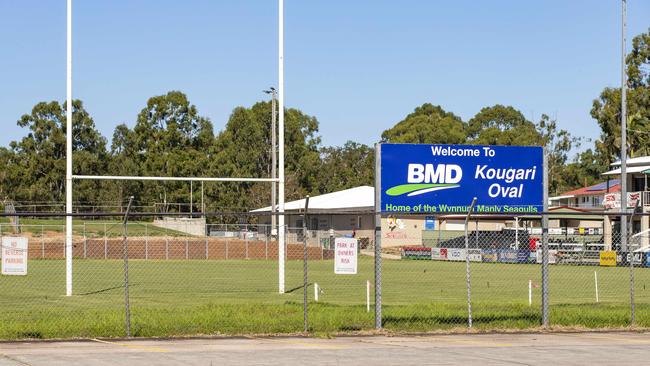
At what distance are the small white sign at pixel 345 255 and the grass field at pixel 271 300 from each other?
3.95ft

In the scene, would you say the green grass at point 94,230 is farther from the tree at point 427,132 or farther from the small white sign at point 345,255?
the small white sign at point 345,255

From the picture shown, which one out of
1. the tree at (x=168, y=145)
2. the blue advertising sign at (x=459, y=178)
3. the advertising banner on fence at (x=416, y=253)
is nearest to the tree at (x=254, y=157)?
the tree at (x=168, y=145)

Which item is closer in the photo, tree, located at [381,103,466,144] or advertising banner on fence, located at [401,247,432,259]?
advertising banner on fence, located at [401,247,432,259]

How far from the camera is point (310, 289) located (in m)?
32.5

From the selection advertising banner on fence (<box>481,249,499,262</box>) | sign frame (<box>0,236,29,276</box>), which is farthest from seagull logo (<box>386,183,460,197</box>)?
advertising banner on fence (<box>481,249,499,262</box>)

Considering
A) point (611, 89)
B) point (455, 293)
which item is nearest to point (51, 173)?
point (611, 89)

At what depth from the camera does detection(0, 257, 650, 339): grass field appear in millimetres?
18234

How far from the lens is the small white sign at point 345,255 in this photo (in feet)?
58.1

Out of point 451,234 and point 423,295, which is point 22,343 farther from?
point 451,234

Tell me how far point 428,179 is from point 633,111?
68000 mm

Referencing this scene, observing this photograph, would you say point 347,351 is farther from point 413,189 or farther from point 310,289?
point 310,289

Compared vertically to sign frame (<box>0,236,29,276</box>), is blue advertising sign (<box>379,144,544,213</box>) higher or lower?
higher

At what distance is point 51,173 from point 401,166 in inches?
3096

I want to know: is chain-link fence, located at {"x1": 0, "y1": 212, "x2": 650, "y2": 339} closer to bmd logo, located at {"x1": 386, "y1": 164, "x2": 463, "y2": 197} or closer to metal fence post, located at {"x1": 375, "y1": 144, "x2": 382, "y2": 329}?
metal fence post, located at {"x1": 375, "y1": 144, "x2": 382, "y2": 329}
